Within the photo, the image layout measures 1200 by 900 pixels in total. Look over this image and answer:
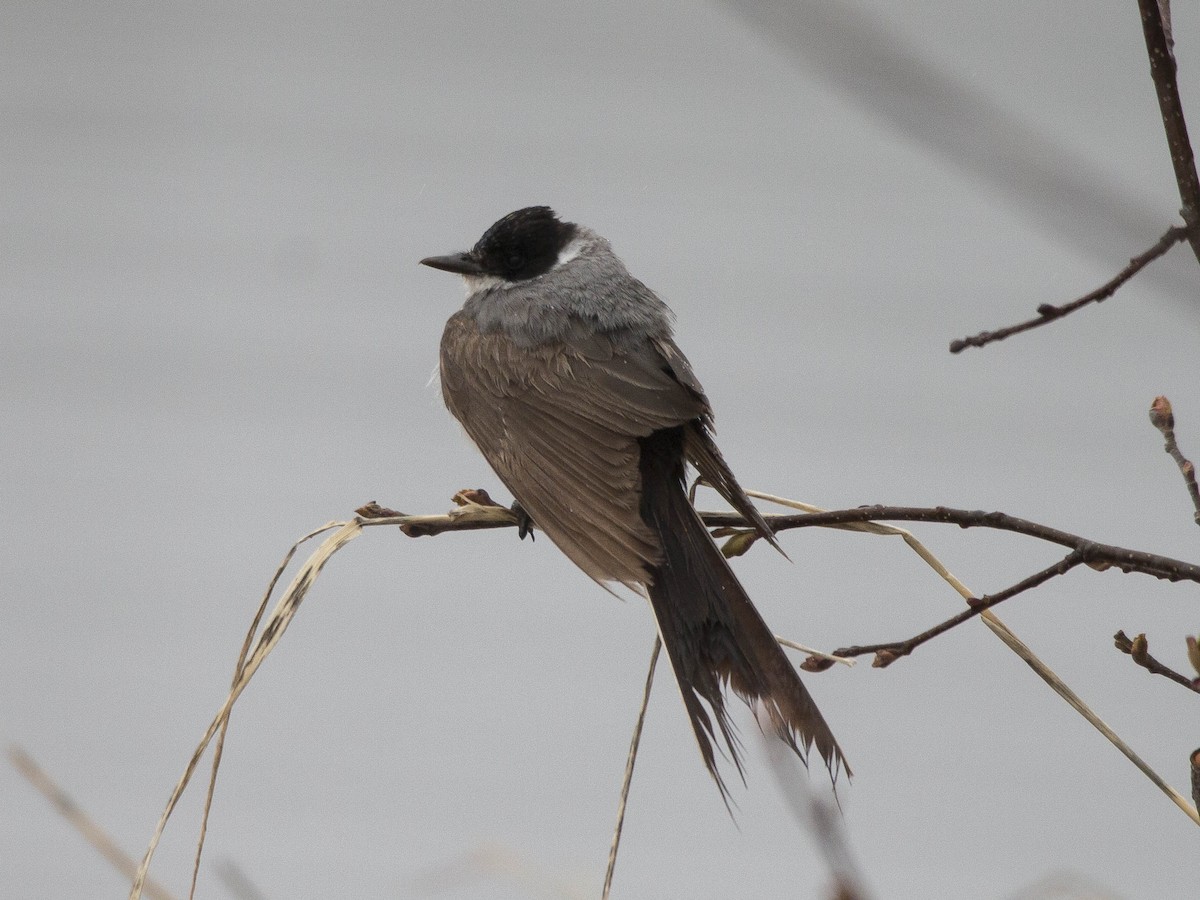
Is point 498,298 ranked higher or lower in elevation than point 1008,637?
higher

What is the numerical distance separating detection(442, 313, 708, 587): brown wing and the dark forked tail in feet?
0.23

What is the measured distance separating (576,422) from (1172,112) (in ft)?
6.90

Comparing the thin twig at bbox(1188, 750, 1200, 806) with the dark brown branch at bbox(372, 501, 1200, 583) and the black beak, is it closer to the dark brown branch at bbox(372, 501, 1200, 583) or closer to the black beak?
the dark brown branch at bbox(372, 501, 1200, 583)

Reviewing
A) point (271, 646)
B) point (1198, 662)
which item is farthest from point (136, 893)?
point (1198, 662)

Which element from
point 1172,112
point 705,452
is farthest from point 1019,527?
point 705,452

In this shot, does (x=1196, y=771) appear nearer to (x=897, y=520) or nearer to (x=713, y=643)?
(x=897, y=520)

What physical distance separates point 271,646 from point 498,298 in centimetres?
226

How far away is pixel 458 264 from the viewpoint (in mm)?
4336

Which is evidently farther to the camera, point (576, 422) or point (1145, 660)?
point (576, 422)

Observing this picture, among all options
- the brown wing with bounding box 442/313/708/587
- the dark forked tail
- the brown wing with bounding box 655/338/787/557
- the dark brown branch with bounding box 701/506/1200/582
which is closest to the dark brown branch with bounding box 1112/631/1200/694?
the dark brown branch with bounding box 701/506/1200/582

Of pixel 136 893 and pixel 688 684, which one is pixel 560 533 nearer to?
pixel 688 684

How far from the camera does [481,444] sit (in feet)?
11.3

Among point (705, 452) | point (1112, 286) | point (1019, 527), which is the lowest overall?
point (1019, 527)

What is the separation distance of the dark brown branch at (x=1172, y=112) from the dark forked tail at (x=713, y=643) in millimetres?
925
